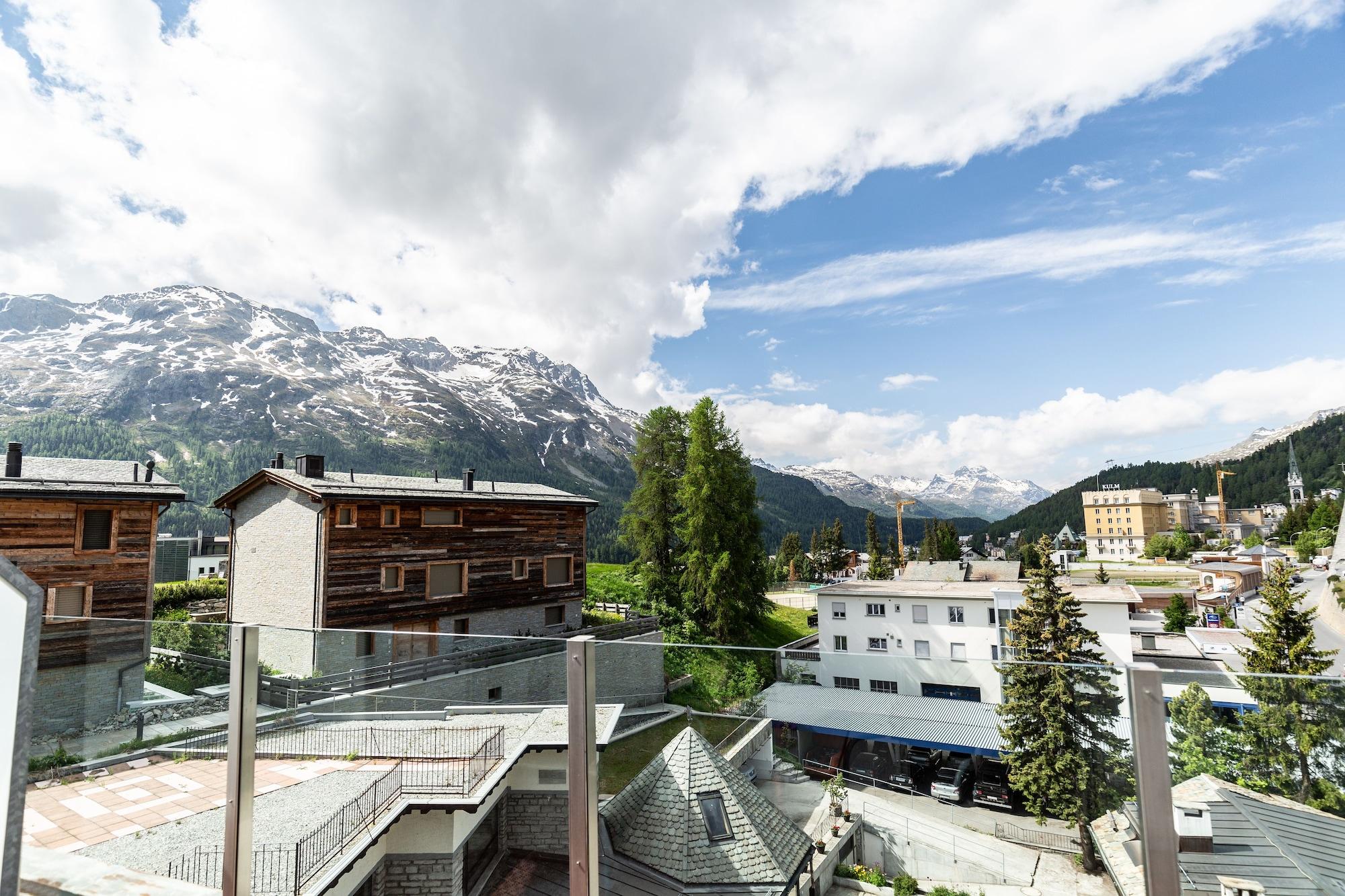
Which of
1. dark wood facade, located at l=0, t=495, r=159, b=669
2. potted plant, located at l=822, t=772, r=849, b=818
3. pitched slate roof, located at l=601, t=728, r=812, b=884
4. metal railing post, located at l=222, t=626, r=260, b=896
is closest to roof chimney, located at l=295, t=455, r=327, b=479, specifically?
dark wood facade, located at l=0, t=495, r=159, b=669

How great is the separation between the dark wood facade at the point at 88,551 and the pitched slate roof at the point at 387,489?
9.61ft

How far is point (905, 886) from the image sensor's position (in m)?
3.08

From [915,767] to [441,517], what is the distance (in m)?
16.7

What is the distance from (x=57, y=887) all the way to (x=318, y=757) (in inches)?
90.8

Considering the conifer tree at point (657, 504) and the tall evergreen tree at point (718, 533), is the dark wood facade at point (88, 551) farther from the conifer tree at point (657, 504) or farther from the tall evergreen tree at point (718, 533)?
the tall evergreen tree at point (718, 533)

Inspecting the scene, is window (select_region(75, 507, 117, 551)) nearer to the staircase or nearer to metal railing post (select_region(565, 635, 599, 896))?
metal railing post (select_region(565, 635, 599, 896))

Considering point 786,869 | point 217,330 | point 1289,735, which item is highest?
point 217,330

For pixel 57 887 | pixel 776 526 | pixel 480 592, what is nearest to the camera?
pixel 57 887

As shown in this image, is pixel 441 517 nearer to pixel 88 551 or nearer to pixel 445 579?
pixel 445 579

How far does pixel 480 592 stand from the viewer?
735 inches

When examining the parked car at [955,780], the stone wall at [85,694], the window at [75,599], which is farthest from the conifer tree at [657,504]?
the parked car at [955,780]

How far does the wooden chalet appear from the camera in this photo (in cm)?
1614

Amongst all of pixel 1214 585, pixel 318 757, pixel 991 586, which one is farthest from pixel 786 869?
pixel 1214 585

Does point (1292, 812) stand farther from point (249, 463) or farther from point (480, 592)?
point (249, 463)
